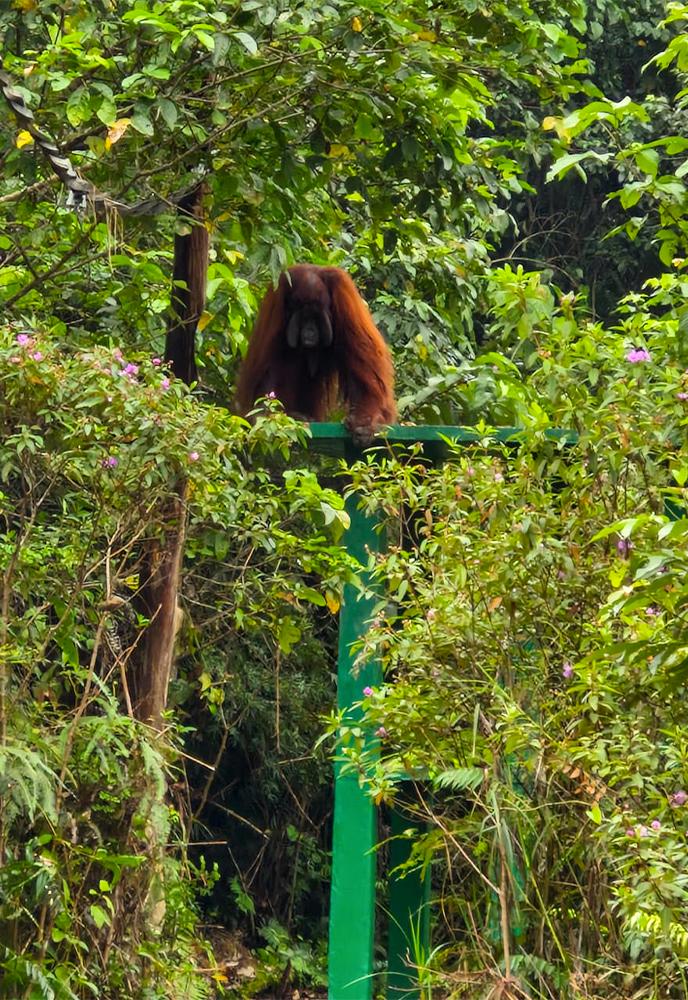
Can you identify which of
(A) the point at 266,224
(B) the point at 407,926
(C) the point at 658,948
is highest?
(A) the point at 266,224

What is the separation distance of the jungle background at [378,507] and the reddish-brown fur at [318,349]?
27 cm

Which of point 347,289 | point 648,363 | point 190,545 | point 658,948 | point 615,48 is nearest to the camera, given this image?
point 658,948

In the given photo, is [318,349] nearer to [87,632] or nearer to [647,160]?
[87,632]

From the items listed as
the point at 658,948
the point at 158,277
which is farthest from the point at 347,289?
the point at 658,948

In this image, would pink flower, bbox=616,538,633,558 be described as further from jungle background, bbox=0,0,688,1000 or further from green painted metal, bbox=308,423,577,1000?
green painted metal, bbox=308,423,577,1000

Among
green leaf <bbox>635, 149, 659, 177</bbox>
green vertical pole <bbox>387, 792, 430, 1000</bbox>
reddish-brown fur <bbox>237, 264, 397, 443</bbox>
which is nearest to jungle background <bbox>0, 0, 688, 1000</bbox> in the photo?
green leaf <bbox>635, 149, 659, 177</bbox>

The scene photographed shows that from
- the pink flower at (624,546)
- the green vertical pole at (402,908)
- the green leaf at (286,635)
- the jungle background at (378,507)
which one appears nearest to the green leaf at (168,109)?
the jungle background at (378,507)

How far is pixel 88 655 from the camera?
21.8 feet

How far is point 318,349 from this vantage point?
24.7 feet

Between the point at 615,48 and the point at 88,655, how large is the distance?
8.27 meters

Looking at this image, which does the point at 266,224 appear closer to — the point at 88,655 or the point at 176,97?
the point at 176,97

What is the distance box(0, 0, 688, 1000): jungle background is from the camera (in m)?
4.07

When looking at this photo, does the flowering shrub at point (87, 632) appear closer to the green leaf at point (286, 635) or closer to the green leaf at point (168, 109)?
the green leaf at point (286, 635)

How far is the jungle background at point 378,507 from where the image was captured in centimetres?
407
